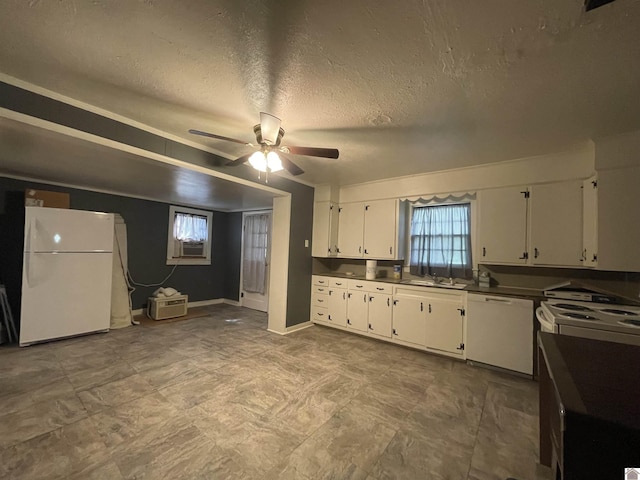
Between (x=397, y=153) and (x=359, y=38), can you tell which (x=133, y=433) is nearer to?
Result: (x=359, y=38)

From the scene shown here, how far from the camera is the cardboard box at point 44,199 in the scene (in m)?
3.38

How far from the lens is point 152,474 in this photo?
1.46 meters

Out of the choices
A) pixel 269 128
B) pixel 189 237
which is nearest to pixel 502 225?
pixel 269 128

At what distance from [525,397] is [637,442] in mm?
2413

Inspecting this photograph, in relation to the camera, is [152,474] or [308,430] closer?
[152,474]

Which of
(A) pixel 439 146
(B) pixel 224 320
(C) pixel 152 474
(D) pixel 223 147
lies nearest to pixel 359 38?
(A) pixel 439 146

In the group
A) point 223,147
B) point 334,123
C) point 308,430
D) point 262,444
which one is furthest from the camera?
point 223,147

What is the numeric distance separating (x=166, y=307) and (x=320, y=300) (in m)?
2.77

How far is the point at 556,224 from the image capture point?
2.86 meters

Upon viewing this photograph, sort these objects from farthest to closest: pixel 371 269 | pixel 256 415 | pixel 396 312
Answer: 1. pixel 371 269
2. pixel 396 312
3. pixel 256 415

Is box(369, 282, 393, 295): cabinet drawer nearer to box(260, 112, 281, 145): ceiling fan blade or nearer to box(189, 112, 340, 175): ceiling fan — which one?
box(189, 112, 340, 175): ceiling fan

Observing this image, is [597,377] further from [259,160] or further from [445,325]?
[445,325]

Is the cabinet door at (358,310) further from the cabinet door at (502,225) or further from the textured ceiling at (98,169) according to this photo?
the textured ceiling at (98,169)

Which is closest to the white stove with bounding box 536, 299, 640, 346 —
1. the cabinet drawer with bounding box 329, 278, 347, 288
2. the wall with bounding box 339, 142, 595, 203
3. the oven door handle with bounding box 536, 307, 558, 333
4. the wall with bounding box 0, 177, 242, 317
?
the oven door handle with bounding box 536, 307, 558, 333
